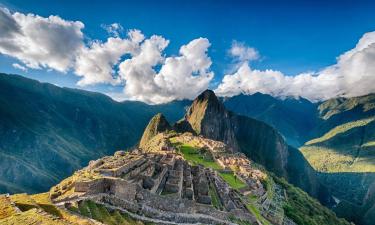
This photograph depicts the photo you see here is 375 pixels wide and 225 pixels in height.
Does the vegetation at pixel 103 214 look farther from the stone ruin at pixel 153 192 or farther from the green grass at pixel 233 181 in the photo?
the green grass at pixel 233 181

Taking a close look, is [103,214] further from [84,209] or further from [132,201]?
[132,201]

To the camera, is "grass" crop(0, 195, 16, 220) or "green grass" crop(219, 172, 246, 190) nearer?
"grass" crop(0, 195, 16, 220)

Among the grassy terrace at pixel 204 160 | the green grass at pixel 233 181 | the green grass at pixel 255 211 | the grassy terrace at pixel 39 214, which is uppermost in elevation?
the grassy terrace at pixel 204 160

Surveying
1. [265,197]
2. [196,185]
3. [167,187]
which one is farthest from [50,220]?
[265,197]

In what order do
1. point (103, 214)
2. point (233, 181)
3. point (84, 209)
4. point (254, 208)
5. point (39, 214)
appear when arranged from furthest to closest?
point (233, 181) → point (254, 208) → point (103, 214) → point (84, 209) → point (39, 214)

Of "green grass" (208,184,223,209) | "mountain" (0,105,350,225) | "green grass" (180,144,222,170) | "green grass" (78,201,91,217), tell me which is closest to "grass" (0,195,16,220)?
"mountain" (0,105,350,225)

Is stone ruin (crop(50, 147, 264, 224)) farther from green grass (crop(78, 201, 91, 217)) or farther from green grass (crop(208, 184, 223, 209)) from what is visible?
green grass (crop(78, 201, 91, 217))

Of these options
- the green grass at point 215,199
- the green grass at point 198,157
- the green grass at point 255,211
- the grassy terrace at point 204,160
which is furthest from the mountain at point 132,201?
the green grass at point 198,157

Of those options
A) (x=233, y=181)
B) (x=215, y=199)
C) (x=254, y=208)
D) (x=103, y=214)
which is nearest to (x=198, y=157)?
(x=233, y=181)
